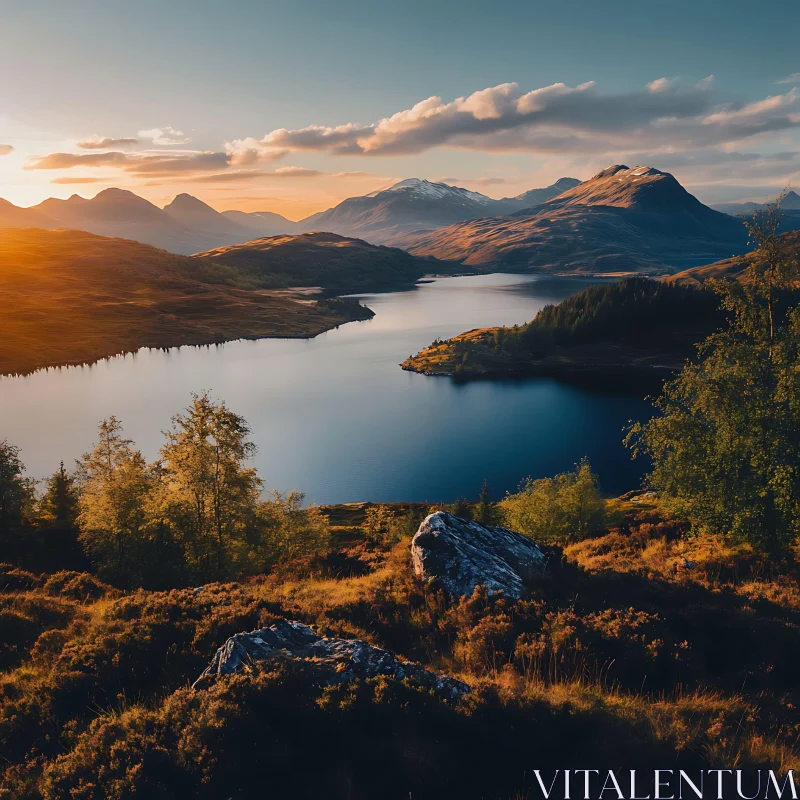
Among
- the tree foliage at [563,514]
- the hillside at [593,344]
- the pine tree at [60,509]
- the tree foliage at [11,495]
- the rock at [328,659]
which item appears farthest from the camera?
the hillside at [593,344]

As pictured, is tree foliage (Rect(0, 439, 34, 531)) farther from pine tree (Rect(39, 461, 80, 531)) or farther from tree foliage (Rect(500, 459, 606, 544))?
tree foliage (Rect(500, 459, 606, 544))

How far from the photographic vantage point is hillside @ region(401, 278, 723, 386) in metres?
168

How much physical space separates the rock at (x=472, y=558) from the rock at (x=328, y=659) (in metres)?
6.31

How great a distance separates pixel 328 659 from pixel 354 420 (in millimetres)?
109260

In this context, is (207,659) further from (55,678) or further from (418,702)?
(418,702)

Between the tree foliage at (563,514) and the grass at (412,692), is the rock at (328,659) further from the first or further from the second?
the tree foliage at (563,514)

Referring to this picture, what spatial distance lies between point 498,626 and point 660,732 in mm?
5560

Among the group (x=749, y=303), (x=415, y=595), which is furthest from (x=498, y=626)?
(x=749, y=303)

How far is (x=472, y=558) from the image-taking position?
62.4 feet

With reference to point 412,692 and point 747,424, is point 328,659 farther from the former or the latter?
point 747,424

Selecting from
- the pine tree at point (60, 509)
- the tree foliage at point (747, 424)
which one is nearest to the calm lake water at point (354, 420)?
the pine tree at point (60, 509)

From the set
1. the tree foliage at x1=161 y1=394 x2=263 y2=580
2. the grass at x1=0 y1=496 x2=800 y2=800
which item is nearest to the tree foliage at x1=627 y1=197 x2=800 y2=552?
the grass at x1=0 y1=496 x2=800 y2=800

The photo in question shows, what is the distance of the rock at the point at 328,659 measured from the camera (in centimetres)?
1072

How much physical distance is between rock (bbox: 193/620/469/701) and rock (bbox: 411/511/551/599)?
631cm
